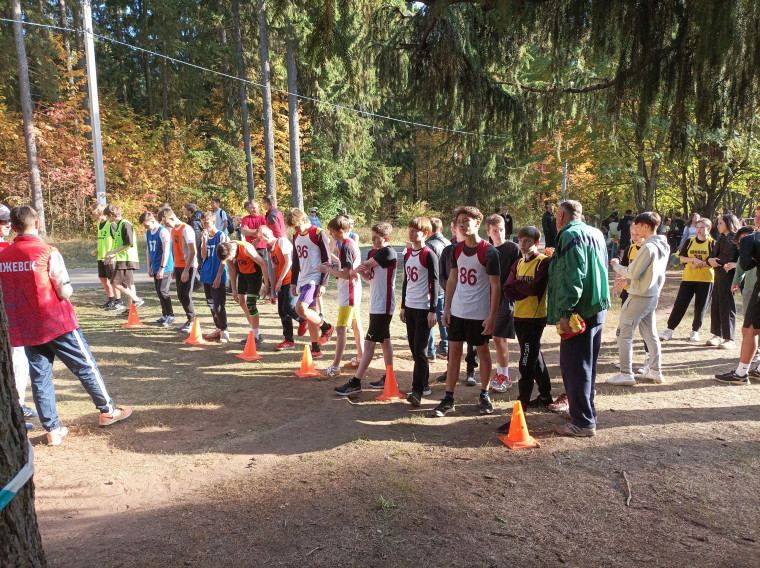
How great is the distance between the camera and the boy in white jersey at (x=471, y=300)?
532 centimetres

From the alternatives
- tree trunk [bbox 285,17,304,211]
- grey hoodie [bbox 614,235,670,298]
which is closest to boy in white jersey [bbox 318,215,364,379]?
grey hoodie [bbox 614,235,670,298]

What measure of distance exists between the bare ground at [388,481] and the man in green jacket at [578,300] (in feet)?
1.12

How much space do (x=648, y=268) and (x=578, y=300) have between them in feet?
7.55

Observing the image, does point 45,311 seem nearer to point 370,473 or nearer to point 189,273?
point 370,473

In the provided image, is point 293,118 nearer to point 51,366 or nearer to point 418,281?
point 418,281

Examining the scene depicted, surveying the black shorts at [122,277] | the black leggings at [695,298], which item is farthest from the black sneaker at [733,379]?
the black shorts at [122,277]

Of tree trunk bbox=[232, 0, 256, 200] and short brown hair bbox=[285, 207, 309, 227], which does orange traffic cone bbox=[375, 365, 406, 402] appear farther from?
tree trunk bbox=[232, 0, 256, 200]

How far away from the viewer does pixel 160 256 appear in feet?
30.9

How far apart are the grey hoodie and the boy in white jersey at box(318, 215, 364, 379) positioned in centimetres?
329

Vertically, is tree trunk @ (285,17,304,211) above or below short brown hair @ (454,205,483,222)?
above

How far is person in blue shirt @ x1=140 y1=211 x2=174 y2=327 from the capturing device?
929cm

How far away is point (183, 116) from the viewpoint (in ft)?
110

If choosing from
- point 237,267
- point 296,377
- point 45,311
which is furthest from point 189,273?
point 45,311

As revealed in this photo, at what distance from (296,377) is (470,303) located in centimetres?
277
